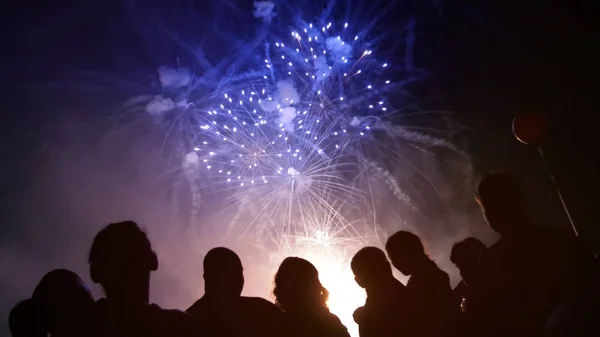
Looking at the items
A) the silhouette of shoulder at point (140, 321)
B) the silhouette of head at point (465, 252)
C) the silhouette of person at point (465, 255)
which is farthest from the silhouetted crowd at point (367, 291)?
the silhouette of head at point (465, 252)

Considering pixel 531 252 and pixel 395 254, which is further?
pixel 395 254

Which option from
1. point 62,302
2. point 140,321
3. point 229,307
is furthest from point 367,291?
point 62,302

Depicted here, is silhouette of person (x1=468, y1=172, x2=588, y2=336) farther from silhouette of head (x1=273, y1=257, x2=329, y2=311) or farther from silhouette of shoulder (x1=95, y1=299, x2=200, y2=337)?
silhouette of shoulder (x1=95, y1=299, x2=200, y2=337)

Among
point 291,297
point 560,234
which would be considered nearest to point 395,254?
point 291,297

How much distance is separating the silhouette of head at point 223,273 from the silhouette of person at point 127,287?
0.45 metres

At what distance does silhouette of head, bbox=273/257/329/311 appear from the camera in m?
3.64

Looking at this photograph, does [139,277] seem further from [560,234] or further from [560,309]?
Result: [560,234]

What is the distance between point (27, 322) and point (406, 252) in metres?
2.84

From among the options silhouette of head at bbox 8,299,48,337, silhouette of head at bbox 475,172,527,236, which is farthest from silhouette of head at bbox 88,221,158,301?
silhouette of head at bbox 475,172,527,236

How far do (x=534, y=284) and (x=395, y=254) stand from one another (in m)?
1.12

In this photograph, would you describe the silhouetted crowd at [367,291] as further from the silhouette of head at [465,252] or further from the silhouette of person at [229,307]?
the silhouette of head at [465,252]

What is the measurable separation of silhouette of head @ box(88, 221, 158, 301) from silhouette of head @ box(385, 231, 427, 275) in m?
1.96

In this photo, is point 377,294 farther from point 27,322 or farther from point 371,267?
point 27,322

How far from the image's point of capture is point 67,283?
3.04m
